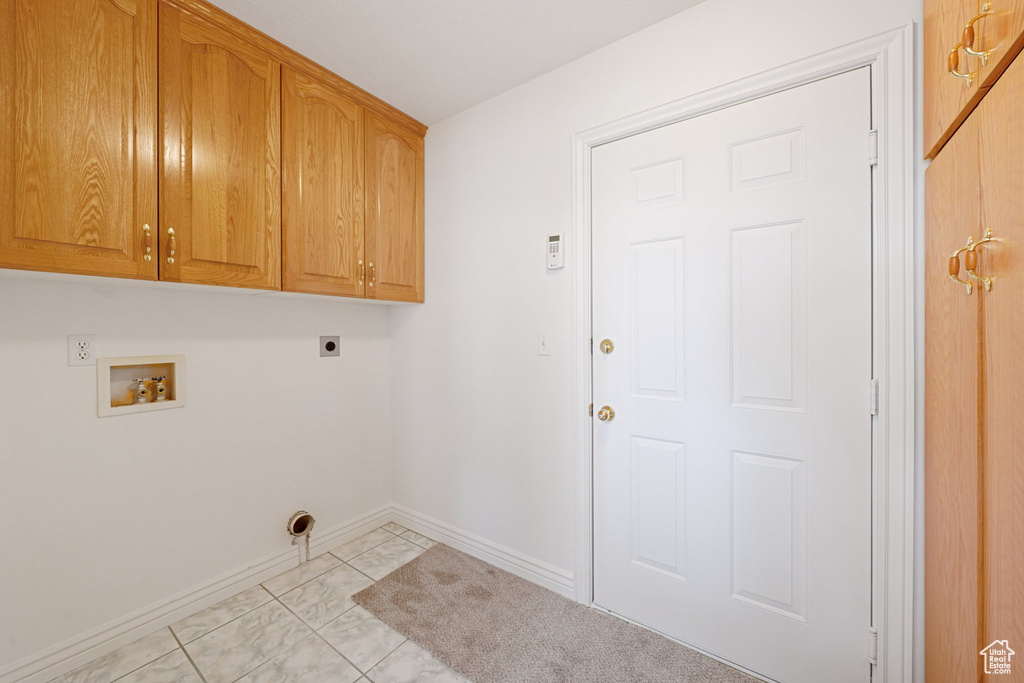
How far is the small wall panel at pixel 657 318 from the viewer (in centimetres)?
160

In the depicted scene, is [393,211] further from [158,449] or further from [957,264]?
[957,264]

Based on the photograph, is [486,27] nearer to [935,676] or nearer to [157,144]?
[157,144]

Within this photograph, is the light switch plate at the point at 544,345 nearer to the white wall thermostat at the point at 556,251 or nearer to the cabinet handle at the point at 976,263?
the white wall thermostat at the point at 556,251

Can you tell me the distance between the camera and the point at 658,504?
1.66 metres

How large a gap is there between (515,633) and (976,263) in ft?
6.00

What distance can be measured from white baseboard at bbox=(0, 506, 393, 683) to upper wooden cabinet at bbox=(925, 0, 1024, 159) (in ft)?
9.50

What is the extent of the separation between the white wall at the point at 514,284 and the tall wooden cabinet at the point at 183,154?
1.40 ft

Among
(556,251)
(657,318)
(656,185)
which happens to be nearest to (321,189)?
(556,251)

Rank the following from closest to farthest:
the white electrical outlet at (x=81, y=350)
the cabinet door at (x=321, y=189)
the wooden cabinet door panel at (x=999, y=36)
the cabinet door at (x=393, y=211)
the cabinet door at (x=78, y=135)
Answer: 1. the wooden cabinet door panel at (x=999, y=36)
2. the cabinet door at (x=78, y=135)
3. the white electrical outlet at (x=81, y=350)
4. the cabinet door at (x=321, y=189)
5. the cabinet door at (x=393, y=211)

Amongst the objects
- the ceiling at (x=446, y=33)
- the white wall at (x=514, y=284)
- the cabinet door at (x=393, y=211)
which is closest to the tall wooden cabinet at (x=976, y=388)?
the white wall at (x=514, y=284)

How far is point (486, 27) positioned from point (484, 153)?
1.96 ft

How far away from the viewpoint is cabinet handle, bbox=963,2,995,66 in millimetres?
738

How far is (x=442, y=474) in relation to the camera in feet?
7.89

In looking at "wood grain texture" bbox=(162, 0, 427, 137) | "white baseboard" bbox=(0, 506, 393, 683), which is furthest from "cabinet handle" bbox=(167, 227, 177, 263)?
"white baseboard" bbox=(0, 506, 393, 683)
